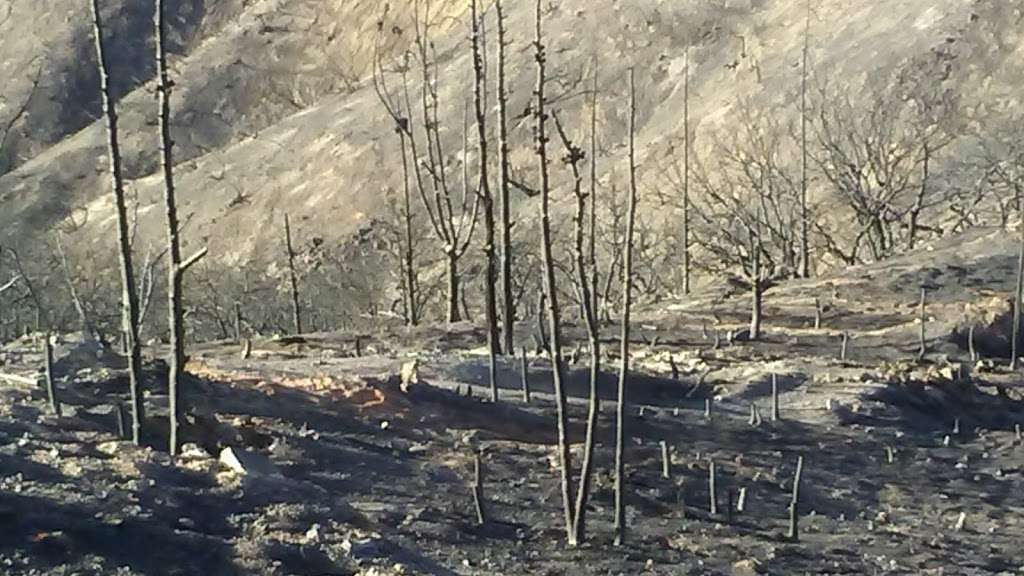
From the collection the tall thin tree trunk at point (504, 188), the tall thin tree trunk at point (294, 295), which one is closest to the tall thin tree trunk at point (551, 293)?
the tall thin tree trunk at point (504, 188)

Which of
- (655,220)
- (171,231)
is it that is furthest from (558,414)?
(655,220)

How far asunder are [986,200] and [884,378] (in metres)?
20.1

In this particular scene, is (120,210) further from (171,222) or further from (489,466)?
(489,466)

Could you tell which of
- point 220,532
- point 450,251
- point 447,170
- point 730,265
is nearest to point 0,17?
point 447,170

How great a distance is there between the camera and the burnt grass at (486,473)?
10133mm

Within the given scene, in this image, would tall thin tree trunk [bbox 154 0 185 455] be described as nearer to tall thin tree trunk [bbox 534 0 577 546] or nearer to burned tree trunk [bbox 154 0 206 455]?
burned tree trunk [bbox 154 0 206 455]

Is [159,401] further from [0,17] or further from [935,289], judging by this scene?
[0,17]

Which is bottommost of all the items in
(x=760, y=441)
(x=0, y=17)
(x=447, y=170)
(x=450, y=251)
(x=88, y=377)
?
→ (x=760, y=441)

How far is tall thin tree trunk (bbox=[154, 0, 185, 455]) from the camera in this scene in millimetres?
10617

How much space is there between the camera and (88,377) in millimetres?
14172

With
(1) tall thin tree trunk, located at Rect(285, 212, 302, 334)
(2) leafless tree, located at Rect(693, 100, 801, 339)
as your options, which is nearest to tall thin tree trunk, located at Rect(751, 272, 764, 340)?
(2) leafless tree, located at Rect(693, 100, 801, 339)

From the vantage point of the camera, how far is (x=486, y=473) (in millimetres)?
13766

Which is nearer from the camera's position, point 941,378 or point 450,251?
point 941,378

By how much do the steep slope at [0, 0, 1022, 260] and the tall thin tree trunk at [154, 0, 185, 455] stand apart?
33.4 m
